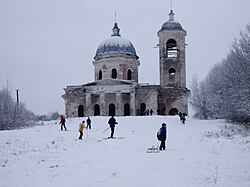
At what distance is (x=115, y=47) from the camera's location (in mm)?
49406

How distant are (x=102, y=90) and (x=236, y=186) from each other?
36131 mm

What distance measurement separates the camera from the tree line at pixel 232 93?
2703 cm

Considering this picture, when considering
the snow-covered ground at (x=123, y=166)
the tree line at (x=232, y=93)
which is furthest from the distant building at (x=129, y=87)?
the snow-covered ground at (x=123, y=166)

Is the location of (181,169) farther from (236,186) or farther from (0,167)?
(0,167)

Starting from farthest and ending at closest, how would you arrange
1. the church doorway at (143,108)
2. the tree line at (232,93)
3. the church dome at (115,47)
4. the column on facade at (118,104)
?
the church dome at (115,47) → the church doorway at (143,108) → the column on facade at (118,104) → the tree line at (232,93)

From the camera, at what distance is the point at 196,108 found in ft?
125

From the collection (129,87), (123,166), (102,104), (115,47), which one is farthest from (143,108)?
(123,166)

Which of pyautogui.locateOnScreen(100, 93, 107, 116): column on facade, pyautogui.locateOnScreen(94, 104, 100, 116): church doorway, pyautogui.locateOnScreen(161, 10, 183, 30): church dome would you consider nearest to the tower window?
pyautogui.locateOnScreen(161, 10, 183, 30): church dome

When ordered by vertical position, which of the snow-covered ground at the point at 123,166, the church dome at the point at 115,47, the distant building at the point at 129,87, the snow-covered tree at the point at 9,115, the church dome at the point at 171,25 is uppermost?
the church dome at the point at 171,25

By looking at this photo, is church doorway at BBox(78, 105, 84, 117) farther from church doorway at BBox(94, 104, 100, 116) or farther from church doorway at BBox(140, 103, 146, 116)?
church doorway at BBox(140, 103, 146, 116)

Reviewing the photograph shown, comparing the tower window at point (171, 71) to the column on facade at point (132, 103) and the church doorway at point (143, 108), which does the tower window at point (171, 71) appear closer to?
A: the church doorway at point (143, 108)

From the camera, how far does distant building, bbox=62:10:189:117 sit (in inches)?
1751

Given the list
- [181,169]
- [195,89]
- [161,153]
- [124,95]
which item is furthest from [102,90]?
[181,169]

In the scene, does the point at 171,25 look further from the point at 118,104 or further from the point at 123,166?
the point at 123,166
